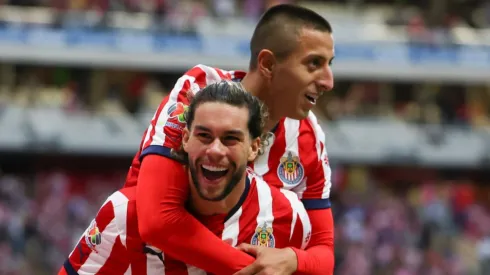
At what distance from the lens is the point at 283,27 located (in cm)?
414

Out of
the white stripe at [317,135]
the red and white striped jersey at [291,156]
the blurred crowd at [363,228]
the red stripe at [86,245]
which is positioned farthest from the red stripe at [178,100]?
the blurred crowd at [363,228]

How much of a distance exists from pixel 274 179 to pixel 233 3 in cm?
1534

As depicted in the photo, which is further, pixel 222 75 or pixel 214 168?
pixel 222 75

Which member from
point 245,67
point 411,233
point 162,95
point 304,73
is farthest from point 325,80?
point 162,95

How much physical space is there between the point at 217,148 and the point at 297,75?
0.67 meters

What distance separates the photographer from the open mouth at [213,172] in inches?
142

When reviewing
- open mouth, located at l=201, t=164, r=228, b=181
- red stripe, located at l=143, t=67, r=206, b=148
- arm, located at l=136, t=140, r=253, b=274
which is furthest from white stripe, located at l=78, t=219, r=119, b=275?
open mouth, located at l=201, t=164, r=228, b=181

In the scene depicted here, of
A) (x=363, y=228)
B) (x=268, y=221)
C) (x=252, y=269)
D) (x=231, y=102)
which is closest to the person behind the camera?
(x=231, y=102)

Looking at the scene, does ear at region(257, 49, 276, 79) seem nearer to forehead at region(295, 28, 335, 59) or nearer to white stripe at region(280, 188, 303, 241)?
forehead at region(295, 28, 335, 59)

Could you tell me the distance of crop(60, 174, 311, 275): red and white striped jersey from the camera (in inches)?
157

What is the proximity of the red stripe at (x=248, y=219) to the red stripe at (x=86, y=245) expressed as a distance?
543mm

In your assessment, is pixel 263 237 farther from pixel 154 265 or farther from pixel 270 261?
pixel 154 265

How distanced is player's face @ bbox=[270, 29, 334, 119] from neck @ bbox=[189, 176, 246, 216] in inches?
17.2

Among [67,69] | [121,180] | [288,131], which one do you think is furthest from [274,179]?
[67,69]
